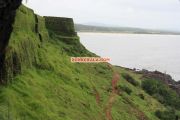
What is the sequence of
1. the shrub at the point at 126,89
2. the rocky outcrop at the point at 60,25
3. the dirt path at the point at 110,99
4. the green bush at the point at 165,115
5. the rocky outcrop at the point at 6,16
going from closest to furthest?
the rocky outcrop at the point at 6,16 < the dirt path at the point at 110,99 < the green bush at the point at 165,115 < the shrub at the point at 126,89 < the rocky outcrop at the point at 60,25

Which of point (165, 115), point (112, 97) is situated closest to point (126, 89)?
point (165, 115)

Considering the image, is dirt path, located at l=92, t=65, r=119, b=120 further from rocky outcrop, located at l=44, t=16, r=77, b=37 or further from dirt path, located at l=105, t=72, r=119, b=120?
rocky outcrop, located at l=44, t=16, r=77, b=37

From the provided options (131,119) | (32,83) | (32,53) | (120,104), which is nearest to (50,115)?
(32,83)

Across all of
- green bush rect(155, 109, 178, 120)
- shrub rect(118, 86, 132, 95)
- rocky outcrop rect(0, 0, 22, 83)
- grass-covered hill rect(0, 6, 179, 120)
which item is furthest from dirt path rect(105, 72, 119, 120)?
rocky outcrop rect(0, 0, 22, 83)

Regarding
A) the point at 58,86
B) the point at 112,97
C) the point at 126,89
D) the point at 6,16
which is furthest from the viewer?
the point at 126,89

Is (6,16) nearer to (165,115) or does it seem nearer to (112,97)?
(112,97)

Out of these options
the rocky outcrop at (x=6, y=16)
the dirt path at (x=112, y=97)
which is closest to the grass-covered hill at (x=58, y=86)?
the dirt path at (x=112, y=97)

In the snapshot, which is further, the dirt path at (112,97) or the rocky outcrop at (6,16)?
the dirt path at (112,97)

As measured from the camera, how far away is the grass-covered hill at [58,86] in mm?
16938

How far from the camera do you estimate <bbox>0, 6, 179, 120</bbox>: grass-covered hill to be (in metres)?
16.9

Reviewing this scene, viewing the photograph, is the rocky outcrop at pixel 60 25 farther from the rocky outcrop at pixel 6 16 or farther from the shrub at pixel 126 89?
the rocky outcrop at pixel 6 16

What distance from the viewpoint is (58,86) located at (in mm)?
22281

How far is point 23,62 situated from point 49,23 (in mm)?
16736

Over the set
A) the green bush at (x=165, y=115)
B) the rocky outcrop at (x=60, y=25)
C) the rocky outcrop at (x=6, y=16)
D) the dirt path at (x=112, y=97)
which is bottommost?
the green bush at (x=165, y=115)
